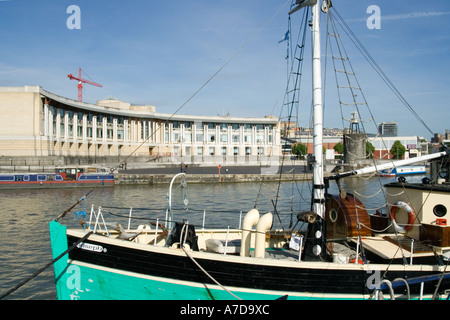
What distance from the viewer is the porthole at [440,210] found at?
443 inches

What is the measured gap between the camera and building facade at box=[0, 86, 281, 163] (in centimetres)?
5922

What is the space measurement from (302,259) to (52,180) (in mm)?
45164

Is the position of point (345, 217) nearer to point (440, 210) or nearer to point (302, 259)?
point (302, 259)

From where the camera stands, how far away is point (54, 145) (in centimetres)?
6456

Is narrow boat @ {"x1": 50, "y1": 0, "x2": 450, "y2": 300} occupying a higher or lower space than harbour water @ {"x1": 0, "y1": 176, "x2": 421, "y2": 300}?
higher

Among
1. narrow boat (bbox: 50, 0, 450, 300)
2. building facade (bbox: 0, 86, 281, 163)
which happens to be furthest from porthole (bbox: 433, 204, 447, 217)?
building facade (bbox: 0, 86, 281, 163)

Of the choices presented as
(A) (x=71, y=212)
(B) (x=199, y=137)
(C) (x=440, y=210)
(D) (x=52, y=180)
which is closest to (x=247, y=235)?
(C) (x=440, y=210)

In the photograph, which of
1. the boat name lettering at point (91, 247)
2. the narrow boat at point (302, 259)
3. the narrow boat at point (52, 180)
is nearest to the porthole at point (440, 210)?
the narrow boat at point (302, 259)

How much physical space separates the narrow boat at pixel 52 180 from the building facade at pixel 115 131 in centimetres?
964

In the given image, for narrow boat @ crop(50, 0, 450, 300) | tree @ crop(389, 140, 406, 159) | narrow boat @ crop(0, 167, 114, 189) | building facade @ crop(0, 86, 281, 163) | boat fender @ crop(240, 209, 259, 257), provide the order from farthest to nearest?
tree @ crop(389, 140, 406, 159)
building facade @ crop(0, 86, 281, 163)
narrow boat @ crop(0, 167, 114, 189)
boat fender @ crop(240, 209, 259, 257)
narrow boat @ crop(50, 0, 450, 300)

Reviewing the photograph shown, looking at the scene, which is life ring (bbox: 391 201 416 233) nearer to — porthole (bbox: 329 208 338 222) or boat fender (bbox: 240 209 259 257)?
porthole (bbox: 329 208 338 222)

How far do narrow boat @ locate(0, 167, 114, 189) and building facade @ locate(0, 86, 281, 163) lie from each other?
9638mm
